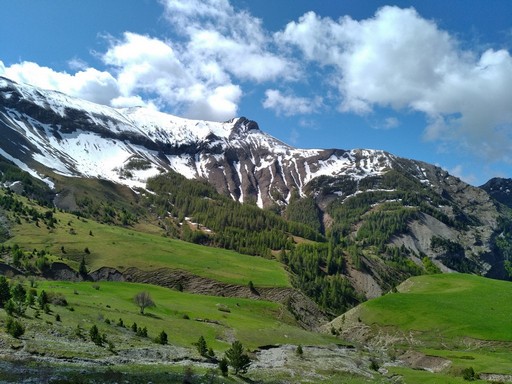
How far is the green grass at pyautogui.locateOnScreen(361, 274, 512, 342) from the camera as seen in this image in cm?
9031

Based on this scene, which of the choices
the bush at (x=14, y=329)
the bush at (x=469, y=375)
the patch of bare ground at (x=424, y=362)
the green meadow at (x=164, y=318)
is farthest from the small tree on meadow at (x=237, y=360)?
the patch of bare ground at (x=424, y=362)

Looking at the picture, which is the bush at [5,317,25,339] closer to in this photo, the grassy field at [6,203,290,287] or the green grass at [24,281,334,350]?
the green grass at [24,281,334,350]

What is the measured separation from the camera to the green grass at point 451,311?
90312mm

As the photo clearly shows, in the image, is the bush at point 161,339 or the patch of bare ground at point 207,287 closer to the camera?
the bush at point 161,339

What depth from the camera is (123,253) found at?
150500 millimetres

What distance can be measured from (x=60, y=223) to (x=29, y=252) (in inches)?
1706

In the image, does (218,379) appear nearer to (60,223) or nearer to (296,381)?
(296,381)

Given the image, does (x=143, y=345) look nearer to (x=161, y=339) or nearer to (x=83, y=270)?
(x=161, y=339)

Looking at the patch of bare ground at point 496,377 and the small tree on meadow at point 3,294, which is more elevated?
the small tree on meadow at point 3,294

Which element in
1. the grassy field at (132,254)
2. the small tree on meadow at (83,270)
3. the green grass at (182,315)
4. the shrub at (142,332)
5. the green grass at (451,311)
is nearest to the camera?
the shrub at (142,332)

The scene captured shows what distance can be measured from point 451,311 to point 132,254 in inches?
4044

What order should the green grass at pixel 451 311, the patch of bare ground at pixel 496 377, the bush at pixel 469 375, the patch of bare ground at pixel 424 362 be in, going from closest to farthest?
the bush at pixel 469 375 < the patch of bare ground at pixel 496 377 < the patch of bare ground at pixel 424 362 < the green grass at pixel 451 311

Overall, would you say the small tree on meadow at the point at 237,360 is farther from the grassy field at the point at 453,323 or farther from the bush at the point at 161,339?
the grassy field at the point at 453,323

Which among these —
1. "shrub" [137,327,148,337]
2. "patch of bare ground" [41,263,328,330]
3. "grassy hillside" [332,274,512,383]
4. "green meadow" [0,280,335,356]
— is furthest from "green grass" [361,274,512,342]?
"shrub" [137,327,148,337]
